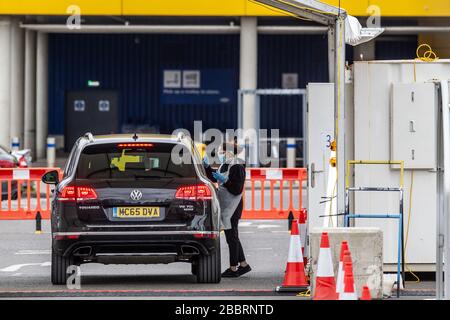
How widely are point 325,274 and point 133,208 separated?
9.46 feet

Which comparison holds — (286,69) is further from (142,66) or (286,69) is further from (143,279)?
(143,279)

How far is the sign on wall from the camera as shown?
4694cm

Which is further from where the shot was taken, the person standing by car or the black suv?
the person standing by car

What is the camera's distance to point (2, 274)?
16.1m

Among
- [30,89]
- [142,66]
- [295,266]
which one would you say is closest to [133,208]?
[295,266]

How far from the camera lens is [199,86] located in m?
47.1

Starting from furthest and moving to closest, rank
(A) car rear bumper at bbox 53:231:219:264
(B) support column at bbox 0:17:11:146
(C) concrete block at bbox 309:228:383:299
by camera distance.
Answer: (B) support column at bbox 0:17:11:146, (A) car rear bumper at bbox 53:231:219:264, (C) concrete block at bbox 309:228:383:299

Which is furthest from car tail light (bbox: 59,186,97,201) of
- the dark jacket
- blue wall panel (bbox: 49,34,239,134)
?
blue wall panel (bbox: 49,34,239,134)

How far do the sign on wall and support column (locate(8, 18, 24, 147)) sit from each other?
7.68m

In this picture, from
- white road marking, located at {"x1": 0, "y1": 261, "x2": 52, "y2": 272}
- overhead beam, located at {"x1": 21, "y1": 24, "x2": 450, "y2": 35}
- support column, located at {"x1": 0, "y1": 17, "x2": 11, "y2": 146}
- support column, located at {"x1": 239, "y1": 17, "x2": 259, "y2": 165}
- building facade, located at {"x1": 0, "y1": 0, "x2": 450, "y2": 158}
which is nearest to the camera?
white road marking, located at {"x1": 0, "y1": 261, "x2": 52, "y2": 272}

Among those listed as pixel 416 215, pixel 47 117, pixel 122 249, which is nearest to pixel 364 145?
pixel 416 215

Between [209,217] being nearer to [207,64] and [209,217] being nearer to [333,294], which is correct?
[333,294]

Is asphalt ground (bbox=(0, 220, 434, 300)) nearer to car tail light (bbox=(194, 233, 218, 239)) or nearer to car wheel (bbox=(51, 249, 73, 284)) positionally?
car wheel (bbox=(51, 249, 73, 284))
